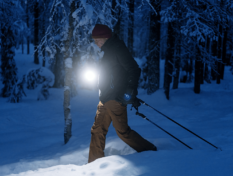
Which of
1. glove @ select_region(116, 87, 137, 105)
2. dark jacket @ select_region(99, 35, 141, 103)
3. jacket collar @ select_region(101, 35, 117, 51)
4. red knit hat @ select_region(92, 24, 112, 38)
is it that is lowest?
glove @ select_region(116, 87, 137, 105)

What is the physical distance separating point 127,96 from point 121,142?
1319 mm

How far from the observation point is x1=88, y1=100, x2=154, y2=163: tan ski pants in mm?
3121

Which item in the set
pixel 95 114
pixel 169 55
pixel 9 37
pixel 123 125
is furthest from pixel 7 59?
pixel 123 125

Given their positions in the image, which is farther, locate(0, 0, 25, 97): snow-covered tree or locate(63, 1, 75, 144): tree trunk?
locate(0, 0, 25, 97): snow-covered tree

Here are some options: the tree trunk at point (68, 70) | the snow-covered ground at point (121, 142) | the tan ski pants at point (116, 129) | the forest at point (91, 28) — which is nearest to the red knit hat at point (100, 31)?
the tan ski pants at point (116, 129)

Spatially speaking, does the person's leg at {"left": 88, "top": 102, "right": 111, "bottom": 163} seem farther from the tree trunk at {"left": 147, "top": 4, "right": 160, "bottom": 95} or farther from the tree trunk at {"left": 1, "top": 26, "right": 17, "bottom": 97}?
the tree trunk at {"left": 1, "top": 26, "right": 17, "bottom": 97}

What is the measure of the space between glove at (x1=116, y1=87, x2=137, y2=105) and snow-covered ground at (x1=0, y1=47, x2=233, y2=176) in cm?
83

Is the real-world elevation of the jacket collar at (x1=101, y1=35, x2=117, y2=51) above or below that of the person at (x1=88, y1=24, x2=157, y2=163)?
above

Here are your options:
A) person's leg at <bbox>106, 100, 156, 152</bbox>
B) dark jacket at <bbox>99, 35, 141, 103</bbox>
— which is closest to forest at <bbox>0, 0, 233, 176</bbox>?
person's leg at <bbox>106, 100, 156, 152</bbox>

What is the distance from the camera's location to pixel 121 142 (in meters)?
3.92

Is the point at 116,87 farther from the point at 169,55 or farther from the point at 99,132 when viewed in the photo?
the point at 169,55

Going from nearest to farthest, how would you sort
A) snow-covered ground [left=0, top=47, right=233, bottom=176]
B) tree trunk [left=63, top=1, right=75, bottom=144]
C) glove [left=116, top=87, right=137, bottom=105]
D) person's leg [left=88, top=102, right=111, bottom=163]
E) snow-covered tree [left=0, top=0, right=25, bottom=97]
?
snow-covered ground [left=0, top=47, right=233, bottom=176], glove [left=116, top=87, right=137, bottom=105], person's leg [left=88, top=102, right=111, bottom=163], tree trunk [left=63, top=1, right=75, bottom=144], snow-covered tree [left=0, top=0, right=25, bottom=97]

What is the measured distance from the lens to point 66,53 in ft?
15.3

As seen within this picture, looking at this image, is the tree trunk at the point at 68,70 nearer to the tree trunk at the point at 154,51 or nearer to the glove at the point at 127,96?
the glove at the point at 127,96
